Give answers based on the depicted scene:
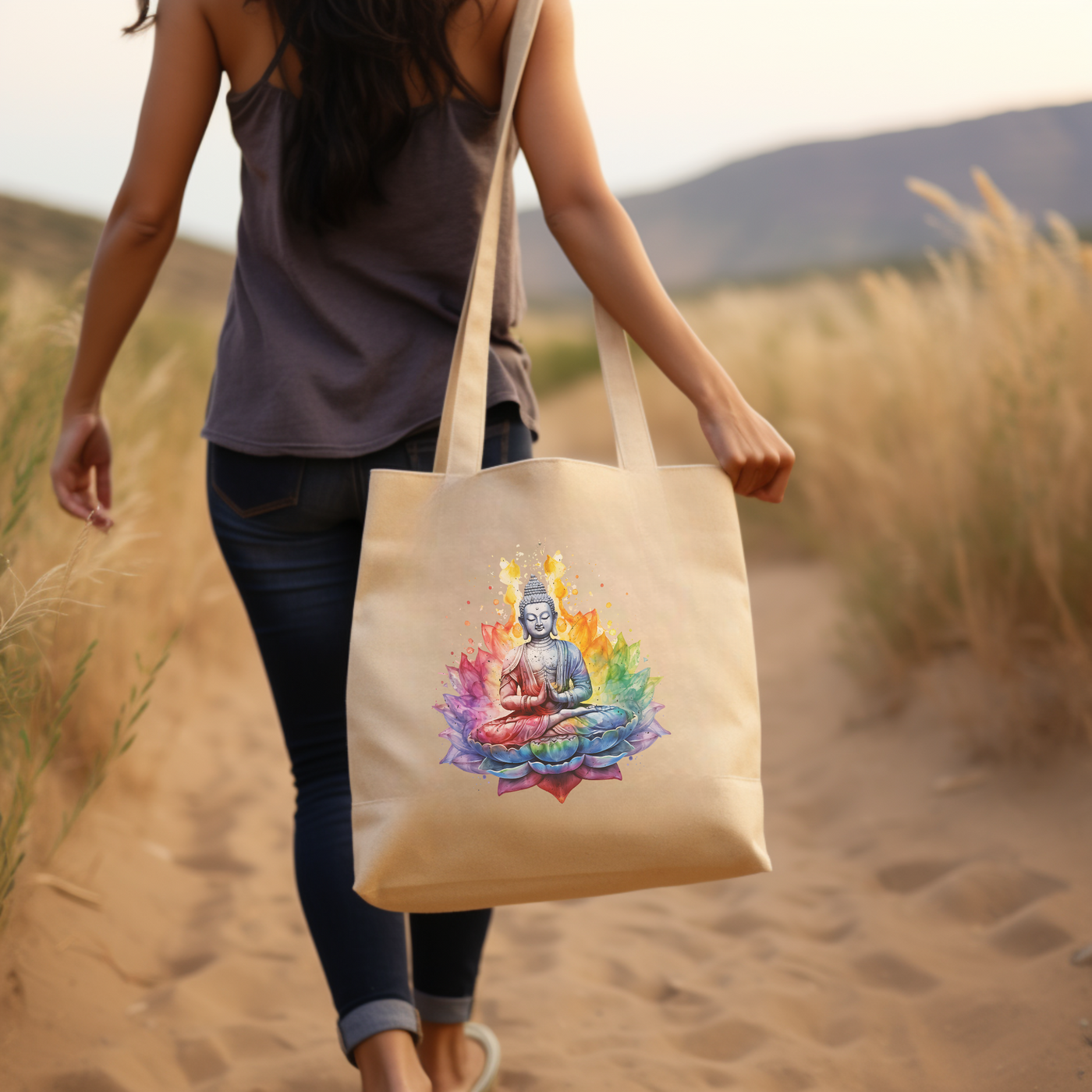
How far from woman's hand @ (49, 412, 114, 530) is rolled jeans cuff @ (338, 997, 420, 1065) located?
30.4 inches

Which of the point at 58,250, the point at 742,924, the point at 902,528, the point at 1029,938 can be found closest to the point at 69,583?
the point at 742,924

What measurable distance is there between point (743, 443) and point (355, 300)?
53cm

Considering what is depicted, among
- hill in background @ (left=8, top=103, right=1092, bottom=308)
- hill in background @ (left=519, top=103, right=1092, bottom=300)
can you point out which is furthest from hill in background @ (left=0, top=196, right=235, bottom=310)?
hill in background @ (left=519, top=103, right=1092, bottom=300)

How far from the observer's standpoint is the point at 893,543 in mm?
3285

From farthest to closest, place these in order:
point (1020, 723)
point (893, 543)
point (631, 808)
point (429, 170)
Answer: point (893, 543) < point (1020, 723) < point (429, 170) < point (631, 808)

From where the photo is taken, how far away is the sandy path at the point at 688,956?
1750 millimetres

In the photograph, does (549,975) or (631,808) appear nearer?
(631,808)

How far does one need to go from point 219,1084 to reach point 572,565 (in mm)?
1215

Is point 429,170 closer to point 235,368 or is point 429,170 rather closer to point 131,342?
point 235,368

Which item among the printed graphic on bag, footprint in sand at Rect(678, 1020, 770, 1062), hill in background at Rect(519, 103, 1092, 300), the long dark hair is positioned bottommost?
footprint in sand at Rect(678, 1020, 770, 1062)

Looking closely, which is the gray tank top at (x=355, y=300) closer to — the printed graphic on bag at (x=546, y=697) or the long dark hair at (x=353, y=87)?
the long dark hair at (x=353, y=87)

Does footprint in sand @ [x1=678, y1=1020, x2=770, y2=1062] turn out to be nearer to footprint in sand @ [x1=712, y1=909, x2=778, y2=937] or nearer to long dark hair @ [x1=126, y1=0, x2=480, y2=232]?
footprint in sand @ [x1=712, y1=909, x2=778, y2=937]

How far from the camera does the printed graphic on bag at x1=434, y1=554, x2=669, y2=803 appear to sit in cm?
114

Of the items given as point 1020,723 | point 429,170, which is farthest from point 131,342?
point 1020,723
